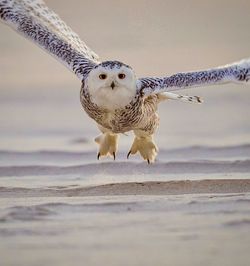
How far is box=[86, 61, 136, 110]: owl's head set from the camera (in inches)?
187

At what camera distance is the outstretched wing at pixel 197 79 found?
495 cm

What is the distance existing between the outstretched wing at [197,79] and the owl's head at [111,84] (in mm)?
97


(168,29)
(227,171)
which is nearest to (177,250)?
(227,171)

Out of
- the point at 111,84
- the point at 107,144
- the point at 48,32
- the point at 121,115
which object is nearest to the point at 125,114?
the point at 121,115

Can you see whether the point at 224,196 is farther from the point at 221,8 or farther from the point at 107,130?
the point at 221,8

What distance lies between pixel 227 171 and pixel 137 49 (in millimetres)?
826

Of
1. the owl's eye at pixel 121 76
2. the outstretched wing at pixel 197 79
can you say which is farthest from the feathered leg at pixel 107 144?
the owl's eye at pixel 121 76

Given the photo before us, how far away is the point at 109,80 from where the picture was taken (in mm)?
4758

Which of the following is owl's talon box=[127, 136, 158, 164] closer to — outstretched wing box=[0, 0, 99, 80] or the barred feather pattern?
the barred feather pattern

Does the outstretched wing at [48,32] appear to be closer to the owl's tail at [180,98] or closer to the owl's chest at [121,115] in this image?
the owl's chest at [121,115]

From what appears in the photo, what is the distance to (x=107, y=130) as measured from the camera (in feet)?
17.5

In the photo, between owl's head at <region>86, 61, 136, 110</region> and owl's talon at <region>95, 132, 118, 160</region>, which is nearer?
owl's head at <region>86, 61, 136, 110</region>

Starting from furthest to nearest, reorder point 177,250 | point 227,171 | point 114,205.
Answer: point 227,171 → point 114,205 → point 177,250

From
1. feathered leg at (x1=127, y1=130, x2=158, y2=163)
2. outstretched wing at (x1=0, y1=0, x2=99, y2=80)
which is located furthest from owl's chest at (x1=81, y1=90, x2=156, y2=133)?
feathered leg at (x1=127, y1=130, x2=158, y2=163)
